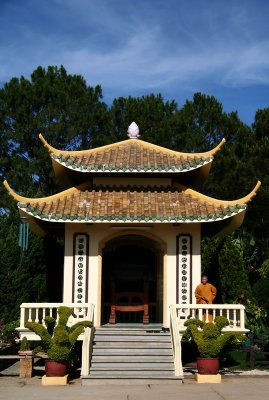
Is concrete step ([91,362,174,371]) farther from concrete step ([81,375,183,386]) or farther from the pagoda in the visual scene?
the pagoda

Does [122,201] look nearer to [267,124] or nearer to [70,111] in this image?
[267,124]

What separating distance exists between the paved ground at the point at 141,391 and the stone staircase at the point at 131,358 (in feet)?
1.28

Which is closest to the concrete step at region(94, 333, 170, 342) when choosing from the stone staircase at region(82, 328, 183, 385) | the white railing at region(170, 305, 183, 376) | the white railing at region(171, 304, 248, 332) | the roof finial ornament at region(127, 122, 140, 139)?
the stone staircase at region(82, 328, 183, 385)

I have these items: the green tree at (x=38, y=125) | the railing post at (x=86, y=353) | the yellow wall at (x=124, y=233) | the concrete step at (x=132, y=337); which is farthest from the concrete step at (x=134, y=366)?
the green tree at (x=38, y=125)

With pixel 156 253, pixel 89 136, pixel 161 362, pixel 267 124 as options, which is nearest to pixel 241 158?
pixel 267 124

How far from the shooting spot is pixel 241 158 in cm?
2497

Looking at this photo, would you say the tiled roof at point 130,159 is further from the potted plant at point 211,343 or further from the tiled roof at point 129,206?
the potted plant at point 211,343

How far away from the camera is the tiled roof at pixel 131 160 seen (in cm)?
1467

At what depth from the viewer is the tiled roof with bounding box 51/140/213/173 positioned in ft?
48.1

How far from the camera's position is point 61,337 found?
11.0 meters

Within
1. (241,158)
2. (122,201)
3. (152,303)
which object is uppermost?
(241,158)

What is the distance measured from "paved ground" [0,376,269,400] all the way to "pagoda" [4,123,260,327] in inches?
122

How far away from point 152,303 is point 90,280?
261 cm

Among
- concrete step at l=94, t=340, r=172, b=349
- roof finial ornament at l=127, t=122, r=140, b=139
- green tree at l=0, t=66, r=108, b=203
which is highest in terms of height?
green tree at l=0, t=66, r=108, b=203
